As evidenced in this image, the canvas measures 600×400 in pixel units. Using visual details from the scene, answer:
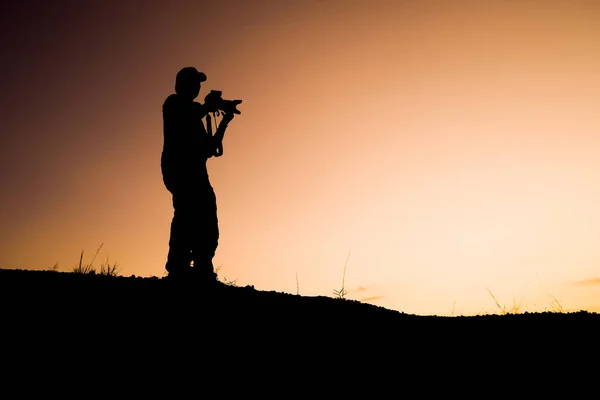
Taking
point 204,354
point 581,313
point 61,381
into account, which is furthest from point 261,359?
point 581,313

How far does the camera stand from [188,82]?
732 cm

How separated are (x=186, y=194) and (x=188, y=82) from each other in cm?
153

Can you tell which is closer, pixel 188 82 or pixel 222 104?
pixel 188 82

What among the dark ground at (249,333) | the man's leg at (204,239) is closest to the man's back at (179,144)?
the man's leg at (204,239)

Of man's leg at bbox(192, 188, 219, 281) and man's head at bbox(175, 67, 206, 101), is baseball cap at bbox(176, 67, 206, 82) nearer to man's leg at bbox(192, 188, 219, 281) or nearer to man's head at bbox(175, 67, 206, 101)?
man's head at bbox(175, 67, 206, 101)

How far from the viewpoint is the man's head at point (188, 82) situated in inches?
288

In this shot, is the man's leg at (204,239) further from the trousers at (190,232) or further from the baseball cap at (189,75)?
the baseball cap at (189,75)

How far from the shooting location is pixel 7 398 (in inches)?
174

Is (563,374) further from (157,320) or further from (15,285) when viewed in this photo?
(15,285)

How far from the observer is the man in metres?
7.16

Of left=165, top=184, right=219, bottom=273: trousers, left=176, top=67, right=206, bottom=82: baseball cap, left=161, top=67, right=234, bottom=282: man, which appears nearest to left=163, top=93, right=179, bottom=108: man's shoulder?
left=161, top=67, right=234, bottom=282: man

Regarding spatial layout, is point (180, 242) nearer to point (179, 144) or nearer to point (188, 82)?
point (179, 144)

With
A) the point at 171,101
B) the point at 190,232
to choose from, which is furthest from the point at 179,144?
the point at 190,232

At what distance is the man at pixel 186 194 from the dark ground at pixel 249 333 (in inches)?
13.0
